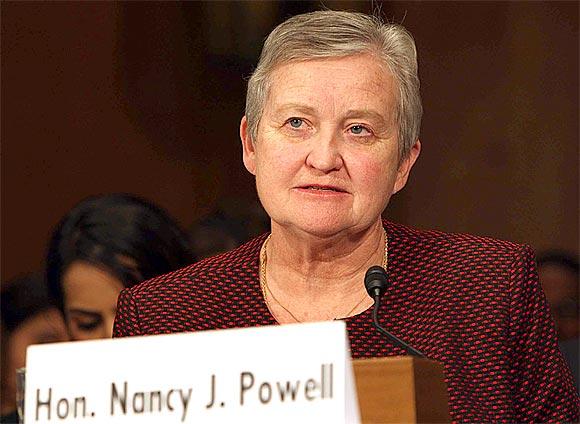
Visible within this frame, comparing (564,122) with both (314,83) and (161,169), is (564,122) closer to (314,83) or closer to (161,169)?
(161,169)

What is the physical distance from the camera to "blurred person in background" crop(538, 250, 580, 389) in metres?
6.17

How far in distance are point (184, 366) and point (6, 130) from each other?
4689 millimetres

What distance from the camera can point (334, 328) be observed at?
80.5 inches

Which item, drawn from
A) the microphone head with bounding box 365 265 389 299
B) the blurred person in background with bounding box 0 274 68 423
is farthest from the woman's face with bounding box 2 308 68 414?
the microphone head with bounding box 365 265 389 299

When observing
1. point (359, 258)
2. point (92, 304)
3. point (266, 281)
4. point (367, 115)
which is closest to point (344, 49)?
point (367, 115)

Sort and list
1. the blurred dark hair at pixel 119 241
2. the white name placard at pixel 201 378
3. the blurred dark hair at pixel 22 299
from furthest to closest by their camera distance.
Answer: the blurred dark hair at pixel 22 299 < the blurred dark hair at pixel 119 241 < the white name placard at pixel 201 378

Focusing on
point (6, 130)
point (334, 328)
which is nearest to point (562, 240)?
point (6, 130)

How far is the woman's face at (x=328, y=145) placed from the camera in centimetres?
297

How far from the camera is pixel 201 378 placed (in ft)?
6.90

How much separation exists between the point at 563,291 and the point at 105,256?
7.67ft

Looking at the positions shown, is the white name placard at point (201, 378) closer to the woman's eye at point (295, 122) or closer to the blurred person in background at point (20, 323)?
the woman's eye at point (295, 122)

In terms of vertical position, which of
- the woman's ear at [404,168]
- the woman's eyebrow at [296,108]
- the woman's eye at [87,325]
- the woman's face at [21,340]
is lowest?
the woman's face at [21,340]

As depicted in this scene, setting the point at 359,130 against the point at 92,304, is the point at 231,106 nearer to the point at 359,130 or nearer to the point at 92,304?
the point at 92,304

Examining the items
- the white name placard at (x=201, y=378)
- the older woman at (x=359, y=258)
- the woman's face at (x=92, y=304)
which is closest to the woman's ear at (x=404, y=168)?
the older woman at (x=359, y=258)
